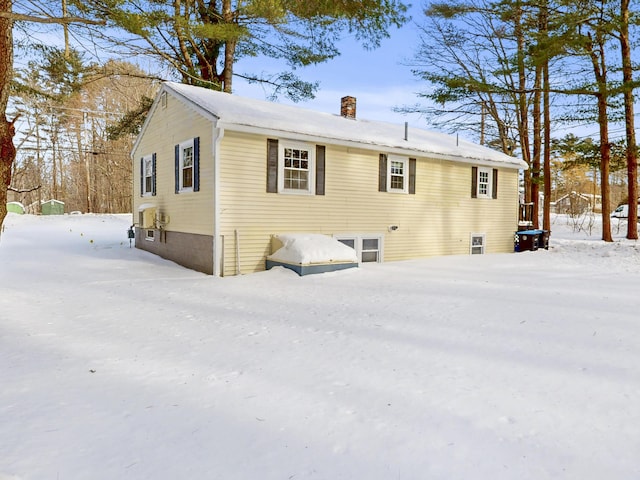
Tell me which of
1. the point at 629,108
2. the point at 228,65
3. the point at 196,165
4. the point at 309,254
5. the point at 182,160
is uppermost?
the point at 228,65

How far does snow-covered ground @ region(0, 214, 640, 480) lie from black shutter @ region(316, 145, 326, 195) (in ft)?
→ 12.9

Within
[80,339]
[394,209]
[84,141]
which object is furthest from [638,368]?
[84,141]

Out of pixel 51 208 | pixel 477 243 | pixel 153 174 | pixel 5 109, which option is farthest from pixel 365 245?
pixel 51 208

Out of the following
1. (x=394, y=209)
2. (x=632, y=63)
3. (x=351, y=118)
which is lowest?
(x=394, y=209)

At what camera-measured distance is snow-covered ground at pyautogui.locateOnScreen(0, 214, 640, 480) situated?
2.37 m

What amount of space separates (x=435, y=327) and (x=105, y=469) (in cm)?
398

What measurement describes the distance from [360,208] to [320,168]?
1723mm

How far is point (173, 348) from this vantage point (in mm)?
4312

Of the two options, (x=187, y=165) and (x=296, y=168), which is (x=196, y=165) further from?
(x=296, y=168)

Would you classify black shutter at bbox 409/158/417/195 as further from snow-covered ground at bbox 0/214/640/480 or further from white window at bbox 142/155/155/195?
white window at bbox 142/155/155/195

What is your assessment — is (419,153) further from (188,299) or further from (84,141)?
(84,141)

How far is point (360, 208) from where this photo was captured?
1135cm

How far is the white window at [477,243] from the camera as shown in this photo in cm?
1405

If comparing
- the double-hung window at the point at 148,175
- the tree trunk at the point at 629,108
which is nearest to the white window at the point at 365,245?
the double-hung window at the point at 148,175
